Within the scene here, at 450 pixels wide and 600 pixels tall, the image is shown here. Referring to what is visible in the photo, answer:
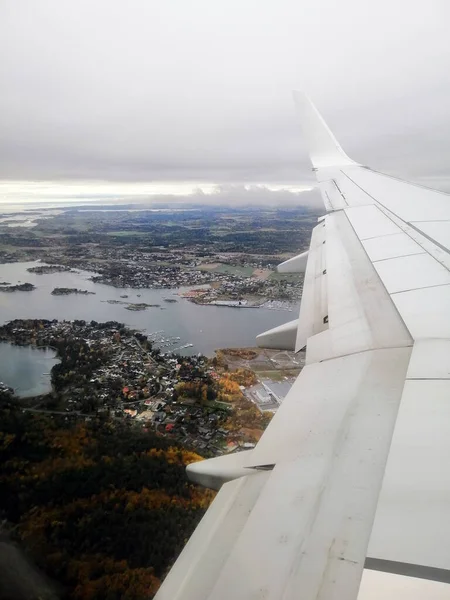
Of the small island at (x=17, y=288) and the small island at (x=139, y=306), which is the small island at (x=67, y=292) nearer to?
the small island at (x=17, y=288)

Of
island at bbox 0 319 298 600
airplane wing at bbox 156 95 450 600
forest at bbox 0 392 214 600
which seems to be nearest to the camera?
airplane wing at bbox 156 95 450 600

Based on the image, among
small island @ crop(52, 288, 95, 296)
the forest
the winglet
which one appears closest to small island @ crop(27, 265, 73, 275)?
small island @ crop(52, 288, 95, 296)

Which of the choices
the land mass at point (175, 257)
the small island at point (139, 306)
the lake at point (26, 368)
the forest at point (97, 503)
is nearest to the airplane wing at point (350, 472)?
the forest at point (97, 503)

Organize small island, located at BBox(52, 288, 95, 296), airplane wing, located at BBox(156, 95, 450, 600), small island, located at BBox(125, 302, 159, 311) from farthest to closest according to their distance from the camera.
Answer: small island, located at BBox(52, 288, 95, 296), small island, located at BBox(125, 302, 159, 311), airplane wing, located at BBox(156, 95, 450, 600)

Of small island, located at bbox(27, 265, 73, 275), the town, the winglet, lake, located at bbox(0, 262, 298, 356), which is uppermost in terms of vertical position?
the winglet

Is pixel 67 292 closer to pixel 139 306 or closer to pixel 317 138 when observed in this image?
pixel 139 306

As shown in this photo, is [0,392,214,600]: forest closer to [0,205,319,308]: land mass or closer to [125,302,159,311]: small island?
[125,302,159,311]: small island

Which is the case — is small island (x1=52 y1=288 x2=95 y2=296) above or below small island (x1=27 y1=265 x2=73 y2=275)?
below
